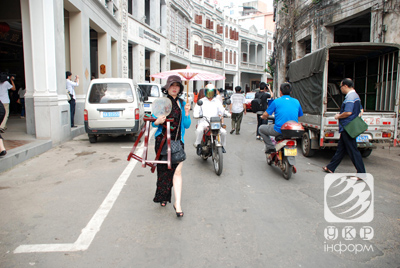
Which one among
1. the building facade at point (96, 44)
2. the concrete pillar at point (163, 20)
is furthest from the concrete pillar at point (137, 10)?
the concrete pillar at point (163, 20)

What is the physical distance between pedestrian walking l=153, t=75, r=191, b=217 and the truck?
4216mm

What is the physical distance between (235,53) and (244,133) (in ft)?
123

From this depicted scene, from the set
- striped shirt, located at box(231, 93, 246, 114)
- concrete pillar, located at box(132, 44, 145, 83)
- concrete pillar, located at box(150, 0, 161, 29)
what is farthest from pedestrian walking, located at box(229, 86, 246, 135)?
concrete pillar, located at box(150, 0, 161, 29)

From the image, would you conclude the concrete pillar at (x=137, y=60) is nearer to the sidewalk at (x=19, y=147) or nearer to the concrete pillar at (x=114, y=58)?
the concrete pillar at (x=114, y=58)

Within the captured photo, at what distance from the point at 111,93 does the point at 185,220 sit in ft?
21.6

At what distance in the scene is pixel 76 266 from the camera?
3.00 meters

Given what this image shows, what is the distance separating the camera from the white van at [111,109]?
9.42 metres

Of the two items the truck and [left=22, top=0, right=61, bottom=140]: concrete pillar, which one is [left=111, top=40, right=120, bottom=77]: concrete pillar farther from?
the truck

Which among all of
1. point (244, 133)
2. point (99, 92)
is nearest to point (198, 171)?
point (99, 92)

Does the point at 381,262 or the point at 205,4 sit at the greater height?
the point at 205,4

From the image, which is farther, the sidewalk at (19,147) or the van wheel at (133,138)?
the van wheel at (133,138)

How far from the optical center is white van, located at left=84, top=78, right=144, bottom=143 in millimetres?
9422

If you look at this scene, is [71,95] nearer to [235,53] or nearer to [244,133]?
[244,133]
